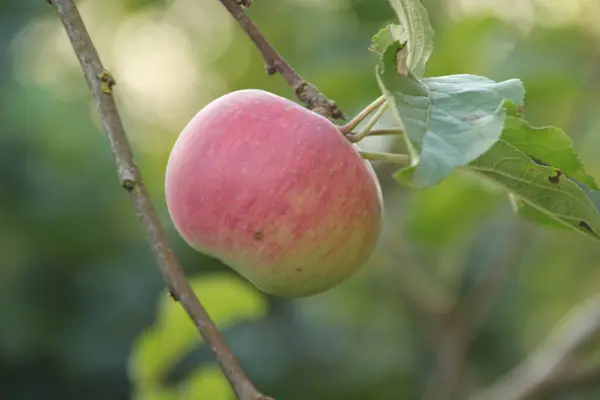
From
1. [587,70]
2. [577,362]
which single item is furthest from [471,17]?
[577,362]

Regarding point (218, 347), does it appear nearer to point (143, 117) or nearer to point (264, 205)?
point (264, 205)

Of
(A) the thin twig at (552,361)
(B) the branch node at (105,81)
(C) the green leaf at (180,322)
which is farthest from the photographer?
(A) the thin twig at (552,361)

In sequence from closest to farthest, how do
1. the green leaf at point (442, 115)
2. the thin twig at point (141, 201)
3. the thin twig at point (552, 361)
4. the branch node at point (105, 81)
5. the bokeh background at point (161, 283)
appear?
the green leaf at point (442, 115) → the thin twig at point (141, 201) → the branch node at point (105, 81) → the thin twig at point (552, 361) → the bokeh background at point (161, 283)

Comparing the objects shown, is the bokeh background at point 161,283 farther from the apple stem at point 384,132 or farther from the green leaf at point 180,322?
the apple stem at point 384,132

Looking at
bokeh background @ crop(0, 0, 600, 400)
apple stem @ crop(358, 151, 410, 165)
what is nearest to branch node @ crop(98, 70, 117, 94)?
apple stem @ crop(358, 151, 410, 165)

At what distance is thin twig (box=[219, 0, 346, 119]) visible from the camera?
711 mm

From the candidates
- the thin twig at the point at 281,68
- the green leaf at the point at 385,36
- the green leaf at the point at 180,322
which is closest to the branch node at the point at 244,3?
the thin twig at the point at 281,68

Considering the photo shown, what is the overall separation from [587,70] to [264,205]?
47.1 inches

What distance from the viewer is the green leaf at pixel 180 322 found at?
44.6 inches

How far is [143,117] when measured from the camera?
4570 millimetres

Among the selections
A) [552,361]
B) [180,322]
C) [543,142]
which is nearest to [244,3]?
[543,142]

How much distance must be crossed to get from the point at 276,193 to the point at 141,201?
0.37ft

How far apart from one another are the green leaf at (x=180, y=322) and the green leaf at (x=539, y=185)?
551 millimetres

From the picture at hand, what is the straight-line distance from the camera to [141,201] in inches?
26.7
